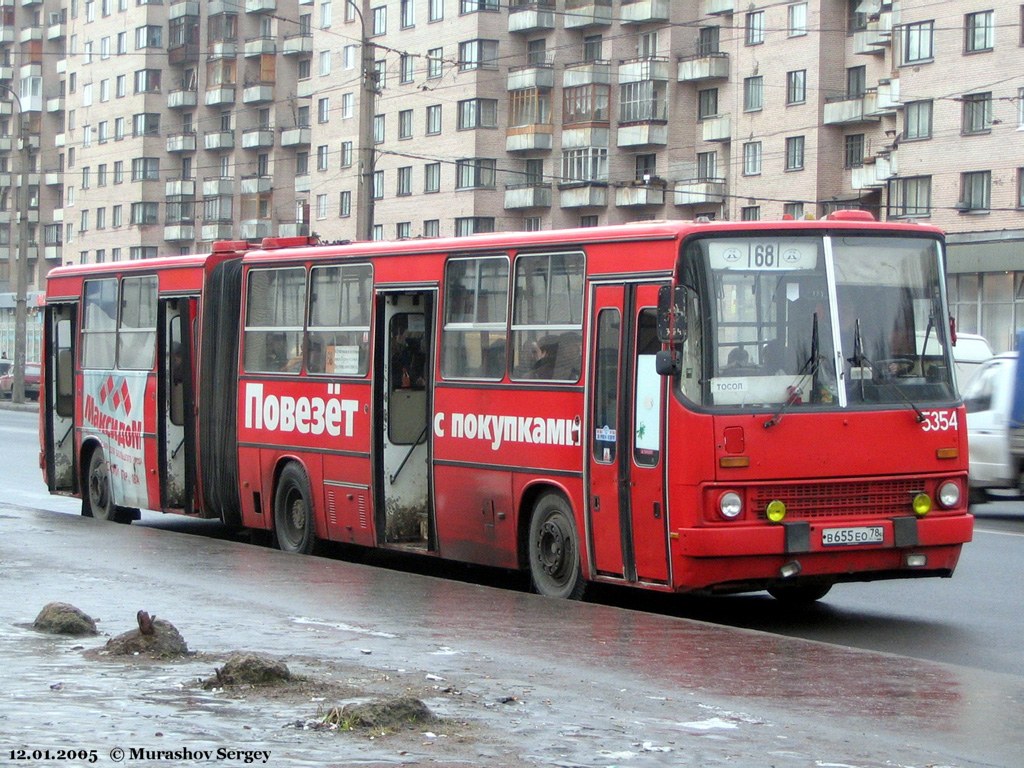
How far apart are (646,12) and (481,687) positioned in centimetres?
6188

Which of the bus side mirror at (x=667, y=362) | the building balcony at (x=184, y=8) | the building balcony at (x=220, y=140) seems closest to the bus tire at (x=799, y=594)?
the bus side mirror at (x=667, y=362)

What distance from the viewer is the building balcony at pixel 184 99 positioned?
96.9m

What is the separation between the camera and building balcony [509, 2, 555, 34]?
7225 centimetres

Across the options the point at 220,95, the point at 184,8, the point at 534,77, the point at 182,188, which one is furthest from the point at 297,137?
the point at 534,77

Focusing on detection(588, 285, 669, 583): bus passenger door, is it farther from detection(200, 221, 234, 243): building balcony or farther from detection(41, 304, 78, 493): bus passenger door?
detection(200, 221, 234, 243): building balcony

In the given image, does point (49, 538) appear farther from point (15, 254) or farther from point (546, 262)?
point (15, 254)

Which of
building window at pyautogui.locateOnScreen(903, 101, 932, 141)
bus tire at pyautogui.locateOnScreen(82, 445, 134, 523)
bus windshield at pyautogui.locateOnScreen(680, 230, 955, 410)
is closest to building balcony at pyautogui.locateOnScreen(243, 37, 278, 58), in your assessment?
building window at pyautogui.locateOnScreen(903, 101, 932, 141)

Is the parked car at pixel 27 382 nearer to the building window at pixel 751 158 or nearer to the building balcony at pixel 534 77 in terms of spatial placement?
the building balcony at pixel 534 77

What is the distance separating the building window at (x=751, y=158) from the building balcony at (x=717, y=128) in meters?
1.37

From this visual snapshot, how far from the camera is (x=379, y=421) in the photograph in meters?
14.9

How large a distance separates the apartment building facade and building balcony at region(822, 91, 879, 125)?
86mm

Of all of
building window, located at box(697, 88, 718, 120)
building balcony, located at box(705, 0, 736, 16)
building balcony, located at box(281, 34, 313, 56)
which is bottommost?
building window, located at box(697, 88, 718, 120)

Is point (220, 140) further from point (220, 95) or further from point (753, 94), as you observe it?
point (753, 94)

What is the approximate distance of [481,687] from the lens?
27.1 feet
